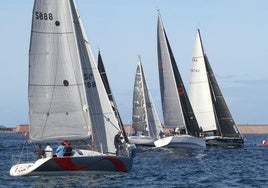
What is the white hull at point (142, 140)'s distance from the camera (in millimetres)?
68188

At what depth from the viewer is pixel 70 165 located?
33.4 metres

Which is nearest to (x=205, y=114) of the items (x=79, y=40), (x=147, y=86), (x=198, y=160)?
(x=147, y=86)

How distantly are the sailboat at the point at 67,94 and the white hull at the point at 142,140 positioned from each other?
31139 millimetres

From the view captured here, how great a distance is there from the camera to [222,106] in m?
70.9

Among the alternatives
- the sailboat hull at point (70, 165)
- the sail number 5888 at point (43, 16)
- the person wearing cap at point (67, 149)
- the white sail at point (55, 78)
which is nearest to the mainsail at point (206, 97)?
the white sail at point (55, 78)

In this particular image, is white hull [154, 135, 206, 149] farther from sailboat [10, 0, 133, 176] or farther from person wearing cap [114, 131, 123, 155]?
person wearing cap [114, 131, 123, 155]

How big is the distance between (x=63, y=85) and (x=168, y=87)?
29.1m

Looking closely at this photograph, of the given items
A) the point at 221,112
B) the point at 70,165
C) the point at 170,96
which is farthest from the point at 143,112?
the point at 70,165

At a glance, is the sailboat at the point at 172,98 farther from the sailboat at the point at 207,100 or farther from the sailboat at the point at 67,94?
the sailboat at the point at 67,94

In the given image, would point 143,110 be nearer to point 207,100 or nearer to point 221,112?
point 207,100

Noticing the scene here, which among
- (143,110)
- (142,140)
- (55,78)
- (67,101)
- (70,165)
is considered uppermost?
(55,78)

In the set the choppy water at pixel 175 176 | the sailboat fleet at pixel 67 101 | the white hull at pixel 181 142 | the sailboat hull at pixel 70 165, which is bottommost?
the choppy water at pixel 175 176

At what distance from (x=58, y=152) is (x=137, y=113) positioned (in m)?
39.2

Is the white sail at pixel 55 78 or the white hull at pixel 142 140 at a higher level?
the white sail at pixel 55 78
